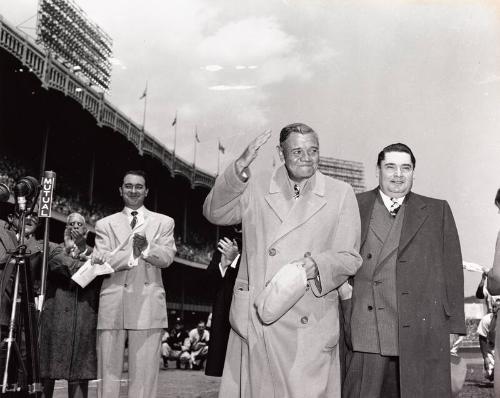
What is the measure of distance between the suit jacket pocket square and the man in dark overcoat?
81 cm

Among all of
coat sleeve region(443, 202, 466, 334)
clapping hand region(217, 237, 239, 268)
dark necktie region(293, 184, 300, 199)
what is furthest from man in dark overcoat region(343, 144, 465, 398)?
clapping hand region(217, 237, 239, 268)

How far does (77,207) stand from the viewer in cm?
1539

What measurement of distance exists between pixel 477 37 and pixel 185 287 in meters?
16.9

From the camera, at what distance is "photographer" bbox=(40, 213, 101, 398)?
3941 millimetres

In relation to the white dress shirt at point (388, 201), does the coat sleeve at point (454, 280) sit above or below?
below

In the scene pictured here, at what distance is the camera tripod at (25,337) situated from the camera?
309 cm

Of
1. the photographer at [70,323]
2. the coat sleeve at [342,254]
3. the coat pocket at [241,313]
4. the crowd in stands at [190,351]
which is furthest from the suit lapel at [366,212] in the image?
the crowd in stands at [190,351]

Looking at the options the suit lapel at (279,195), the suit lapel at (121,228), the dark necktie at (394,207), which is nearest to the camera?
the suit lapel at (279,195)

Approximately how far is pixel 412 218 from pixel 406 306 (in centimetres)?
44

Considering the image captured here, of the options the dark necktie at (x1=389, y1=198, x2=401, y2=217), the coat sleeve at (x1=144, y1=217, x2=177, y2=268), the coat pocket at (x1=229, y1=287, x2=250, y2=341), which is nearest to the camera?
the coat pocket at (x1=229, y1=287, x2=250, y2=341)

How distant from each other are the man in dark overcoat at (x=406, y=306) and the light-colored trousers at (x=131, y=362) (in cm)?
128

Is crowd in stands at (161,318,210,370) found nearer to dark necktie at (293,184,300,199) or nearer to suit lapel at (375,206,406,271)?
suit lapel at (375,206,406,271)

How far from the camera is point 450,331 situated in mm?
2828

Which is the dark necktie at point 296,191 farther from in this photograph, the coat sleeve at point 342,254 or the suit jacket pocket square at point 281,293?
the suit jacket pocket square at point 281,293
